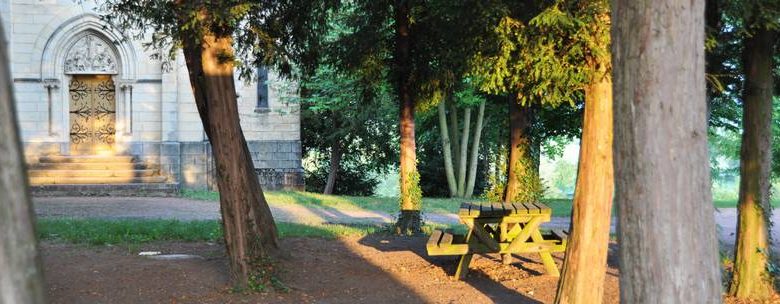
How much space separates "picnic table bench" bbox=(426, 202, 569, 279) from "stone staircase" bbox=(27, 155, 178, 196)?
50.7 ft

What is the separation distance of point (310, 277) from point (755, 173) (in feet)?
17.8

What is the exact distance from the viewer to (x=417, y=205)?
1486 cm

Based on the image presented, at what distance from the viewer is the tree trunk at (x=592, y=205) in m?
7.11

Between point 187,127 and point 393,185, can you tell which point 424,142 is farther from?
point 393,185

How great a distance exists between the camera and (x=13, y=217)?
2.13 metres

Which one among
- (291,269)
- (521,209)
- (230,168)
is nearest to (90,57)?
(291,269)

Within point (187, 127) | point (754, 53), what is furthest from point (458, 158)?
point (754, 53)

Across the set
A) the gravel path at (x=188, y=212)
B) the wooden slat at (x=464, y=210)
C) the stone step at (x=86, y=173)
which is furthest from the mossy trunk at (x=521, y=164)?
the stone step at (x=86, y=173)

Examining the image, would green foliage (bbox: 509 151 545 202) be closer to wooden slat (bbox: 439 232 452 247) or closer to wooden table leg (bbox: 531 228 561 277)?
wooden slat (bbox: 439 232 452 247)

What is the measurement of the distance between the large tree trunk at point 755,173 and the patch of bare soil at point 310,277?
1506 millimetres

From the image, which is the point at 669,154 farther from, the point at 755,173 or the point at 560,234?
the point at 560,234

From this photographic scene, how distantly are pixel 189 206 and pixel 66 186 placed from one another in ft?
15.2

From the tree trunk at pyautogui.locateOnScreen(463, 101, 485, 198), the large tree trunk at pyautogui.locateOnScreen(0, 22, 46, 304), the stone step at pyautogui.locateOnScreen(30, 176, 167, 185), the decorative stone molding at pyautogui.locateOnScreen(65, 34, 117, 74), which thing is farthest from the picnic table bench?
the tree trunk at pyautogui.locateOnScreen(463, 101, 485, 198)

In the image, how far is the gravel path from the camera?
18.2 meters
